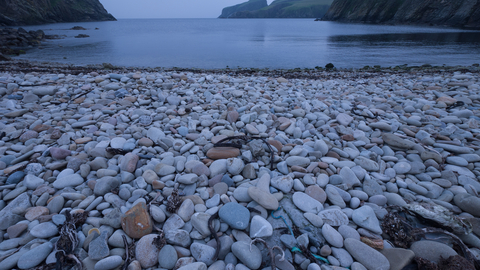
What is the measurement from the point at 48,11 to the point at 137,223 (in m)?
93.6

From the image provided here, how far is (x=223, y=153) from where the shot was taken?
2.91 metres

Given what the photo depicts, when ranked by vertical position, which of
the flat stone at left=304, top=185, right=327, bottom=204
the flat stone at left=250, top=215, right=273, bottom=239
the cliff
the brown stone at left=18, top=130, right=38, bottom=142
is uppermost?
the cliff

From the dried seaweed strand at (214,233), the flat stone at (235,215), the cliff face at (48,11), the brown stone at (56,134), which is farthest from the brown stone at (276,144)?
the cliff face at (48,11)

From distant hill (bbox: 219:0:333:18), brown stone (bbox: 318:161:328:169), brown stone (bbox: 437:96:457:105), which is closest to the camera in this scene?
brown stone (bbox: 318:161:328:169)

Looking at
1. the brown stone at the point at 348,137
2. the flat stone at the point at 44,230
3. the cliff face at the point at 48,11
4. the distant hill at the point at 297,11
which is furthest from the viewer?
the distant hill at the point at 297,11

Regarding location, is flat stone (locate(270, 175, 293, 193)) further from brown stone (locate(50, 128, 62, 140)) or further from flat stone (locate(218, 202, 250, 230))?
brown stone (locate(50, 128, 62, 140))

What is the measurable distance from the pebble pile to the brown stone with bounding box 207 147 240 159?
0.02 metres

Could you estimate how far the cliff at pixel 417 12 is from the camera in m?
42.4

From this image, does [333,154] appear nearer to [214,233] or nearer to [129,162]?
[214,233]

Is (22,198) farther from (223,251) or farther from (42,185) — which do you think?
(223,251)

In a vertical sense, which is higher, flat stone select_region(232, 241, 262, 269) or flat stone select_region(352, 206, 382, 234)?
flat stone select_region(352, 206, 382, 234)

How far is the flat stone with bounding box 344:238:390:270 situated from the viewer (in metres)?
1.71

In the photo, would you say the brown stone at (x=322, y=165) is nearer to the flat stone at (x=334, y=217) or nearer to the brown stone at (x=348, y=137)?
the flat stone at (x=334, y=217)

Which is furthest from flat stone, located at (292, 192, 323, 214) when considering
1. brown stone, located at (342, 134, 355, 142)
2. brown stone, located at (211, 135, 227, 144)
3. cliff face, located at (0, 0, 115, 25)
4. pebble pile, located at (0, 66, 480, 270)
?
cliff face, located at (0, 0, 115, 25)
